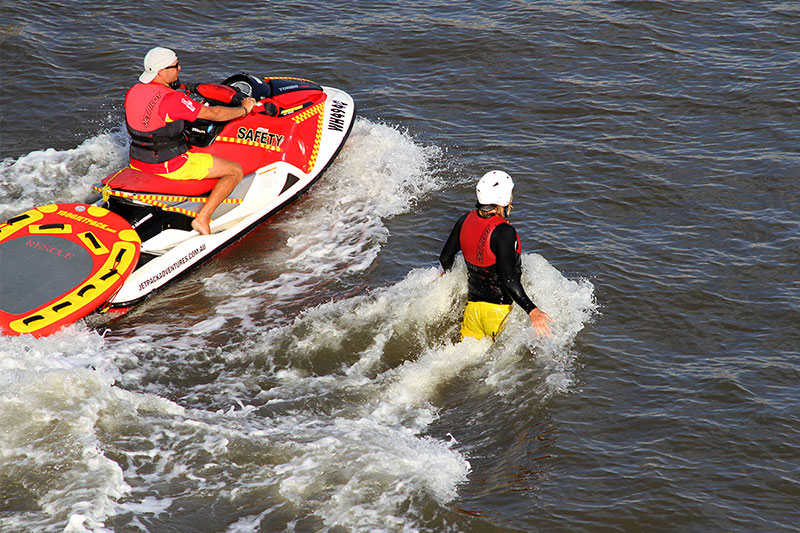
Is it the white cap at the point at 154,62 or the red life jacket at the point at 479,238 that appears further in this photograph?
the white cap at the point at 154,62

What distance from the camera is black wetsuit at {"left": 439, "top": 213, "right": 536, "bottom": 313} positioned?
251 inches

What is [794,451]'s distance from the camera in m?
6.02

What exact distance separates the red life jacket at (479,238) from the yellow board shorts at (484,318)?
0.40m

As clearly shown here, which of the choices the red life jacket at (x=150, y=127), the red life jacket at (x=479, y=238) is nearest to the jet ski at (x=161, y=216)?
the red life jacket at (x=150, y=127)

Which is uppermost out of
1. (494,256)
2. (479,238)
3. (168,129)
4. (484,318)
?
(168,129)

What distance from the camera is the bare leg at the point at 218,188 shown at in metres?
8.18

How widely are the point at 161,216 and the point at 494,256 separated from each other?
11.3 ft

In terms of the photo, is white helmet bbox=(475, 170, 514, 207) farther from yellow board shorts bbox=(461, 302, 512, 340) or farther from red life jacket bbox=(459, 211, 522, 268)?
yellow board shorts bbox=(461, 302, 512, 340)

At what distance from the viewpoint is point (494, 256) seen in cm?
643

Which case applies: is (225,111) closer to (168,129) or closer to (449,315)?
(168,129)

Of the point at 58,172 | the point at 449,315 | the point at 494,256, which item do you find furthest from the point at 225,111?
the point at 494,256

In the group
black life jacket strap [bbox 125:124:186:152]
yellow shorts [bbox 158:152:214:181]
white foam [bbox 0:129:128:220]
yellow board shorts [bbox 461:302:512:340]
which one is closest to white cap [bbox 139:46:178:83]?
black life jacket strap [bbox 125:124:186:152]

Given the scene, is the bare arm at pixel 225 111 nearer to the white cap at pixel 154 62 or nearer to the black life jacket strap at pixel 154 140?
the black life jacket strap at pixel 154 140

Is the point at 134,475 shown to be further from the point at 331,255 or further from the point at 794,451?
the point at 794,451
